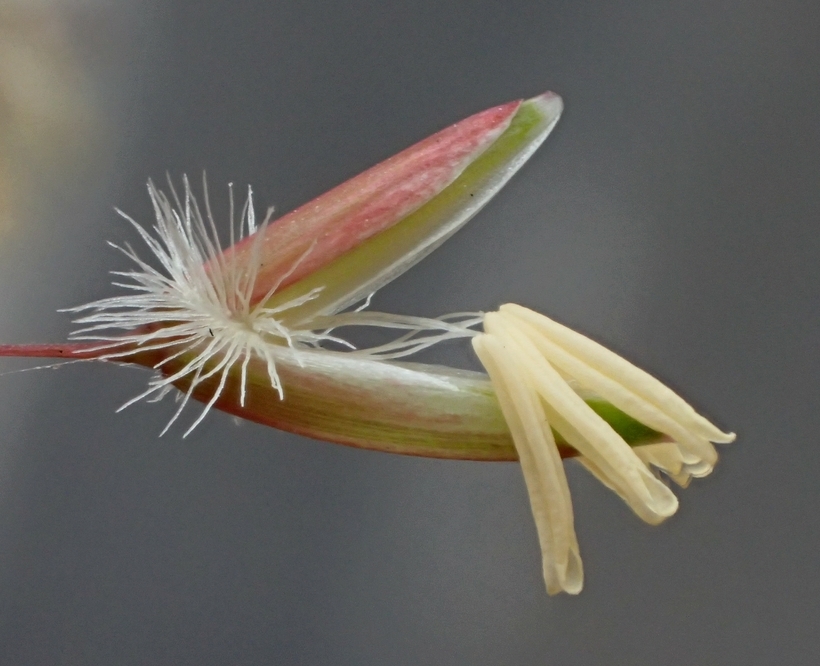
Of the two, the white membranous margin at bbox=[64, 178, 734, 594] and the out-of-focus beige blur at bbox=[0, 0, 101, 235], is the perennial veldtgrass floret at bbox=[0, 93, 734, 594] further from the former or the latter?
the out-of-focus beige blur at bbox=[0, 0, 101, 235]

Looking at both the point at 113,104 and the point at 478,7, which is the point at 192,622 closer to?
the point at 113,104

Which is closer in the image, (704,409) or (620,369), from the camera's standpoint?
(620,369)

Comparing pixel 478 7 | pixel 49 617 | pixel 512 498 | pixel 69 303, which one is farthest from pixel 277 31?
pixel 49 617

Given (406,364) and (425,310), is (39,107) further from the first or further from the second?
(406,364)

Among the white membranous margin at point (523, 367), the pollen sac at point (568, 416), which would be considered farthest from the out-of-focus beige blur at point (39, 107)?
the pollen sac at point (568, 416)

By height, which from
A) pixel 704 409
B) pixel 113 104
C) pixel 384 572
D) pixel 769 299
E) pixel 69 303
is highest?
pixel 113 104

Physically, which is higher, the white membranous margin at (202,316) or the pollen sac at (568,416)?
the white membranous margin at (202,316)

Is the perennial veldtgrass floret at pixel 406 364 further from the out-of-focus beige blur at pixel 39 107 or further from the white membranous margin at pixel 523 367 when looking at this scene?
the out-of-focus beige blur at pixel 39 107
